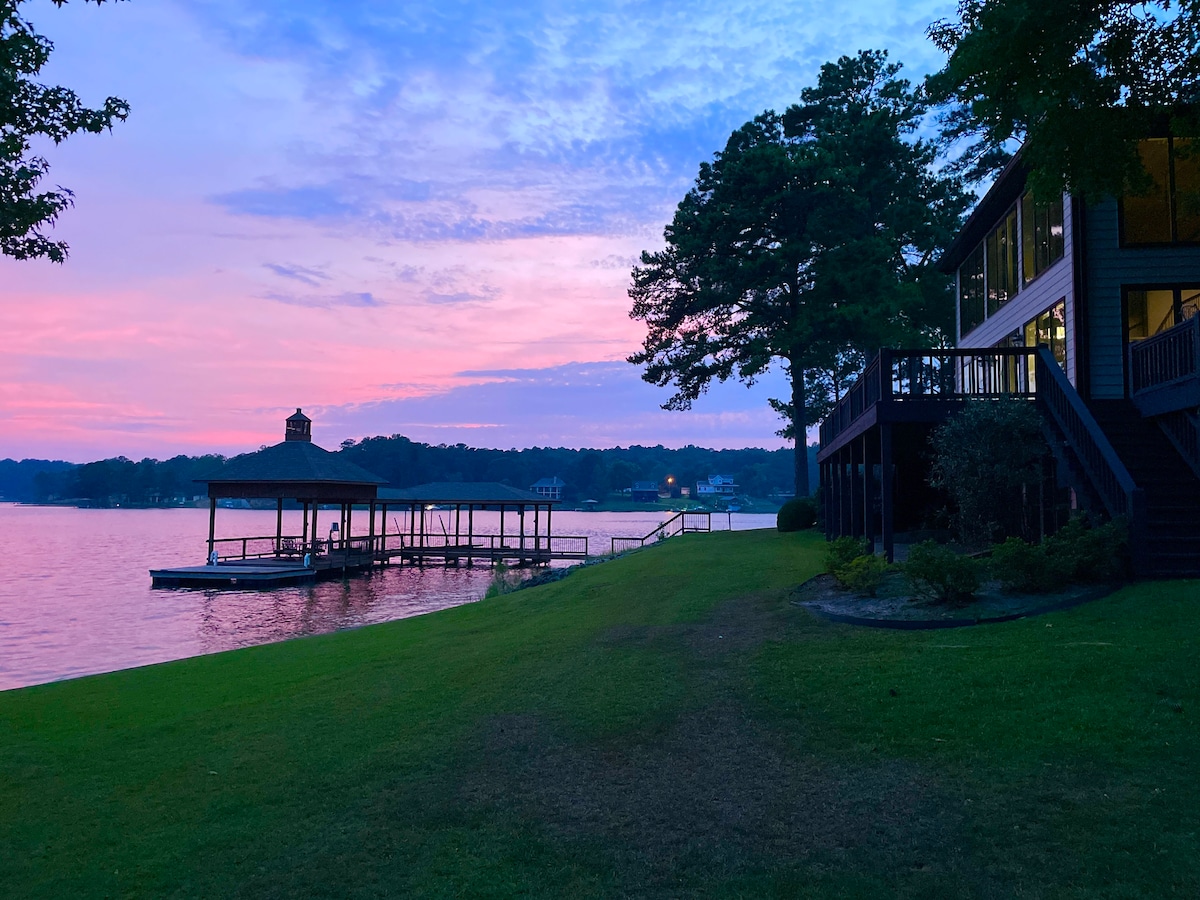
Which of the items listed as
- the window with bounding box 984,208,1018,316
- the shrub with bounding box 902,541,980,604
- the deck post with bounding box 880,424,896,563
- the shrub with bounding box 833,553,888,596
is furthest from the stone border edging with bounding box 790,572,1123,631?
the window with bounding box 984,208,1018,316

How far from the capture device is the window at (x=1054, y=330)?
17641 mm

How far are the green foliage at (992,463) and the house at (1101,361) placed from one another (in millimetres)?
552

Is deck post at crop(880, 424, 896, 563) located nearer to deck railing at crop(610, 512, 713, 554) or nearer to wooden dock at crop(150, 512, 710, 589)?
deck railing at crop(610, 512, 713, 554)

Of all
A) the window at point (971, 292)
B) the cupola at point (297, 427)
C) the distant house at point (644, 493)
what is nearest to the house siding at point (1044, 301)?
the window at point (971, 292)

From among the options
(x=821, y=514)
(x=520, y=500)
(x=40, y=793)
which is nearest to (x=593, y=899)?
(x=40, y=793)

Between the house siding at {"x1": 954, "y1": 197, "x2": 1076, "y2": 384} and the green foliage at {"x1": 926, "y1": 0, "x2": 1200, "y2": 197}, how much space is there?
16.1 ft

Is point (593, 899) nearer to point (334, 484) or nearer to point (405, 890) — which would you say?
point (405, 890)

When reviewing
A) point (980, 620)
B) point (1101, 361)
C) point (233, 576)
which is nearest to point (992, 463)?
point (980, 620)

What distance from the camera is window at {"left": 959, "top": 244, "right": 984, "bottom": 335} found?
24906 mm

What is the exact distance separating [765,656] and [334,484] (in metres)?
37.6

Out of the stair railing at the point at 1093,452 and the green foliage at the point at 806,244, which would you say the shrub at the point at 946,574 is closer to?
the stair railing at the point at 1093,452

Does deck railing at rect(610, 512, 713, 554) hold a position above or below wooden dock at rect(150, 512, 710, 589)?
above

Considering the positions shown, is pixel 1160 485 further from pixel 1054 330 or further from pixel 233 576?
pixel 233 576

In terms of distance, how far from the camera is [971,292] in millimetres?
25938
